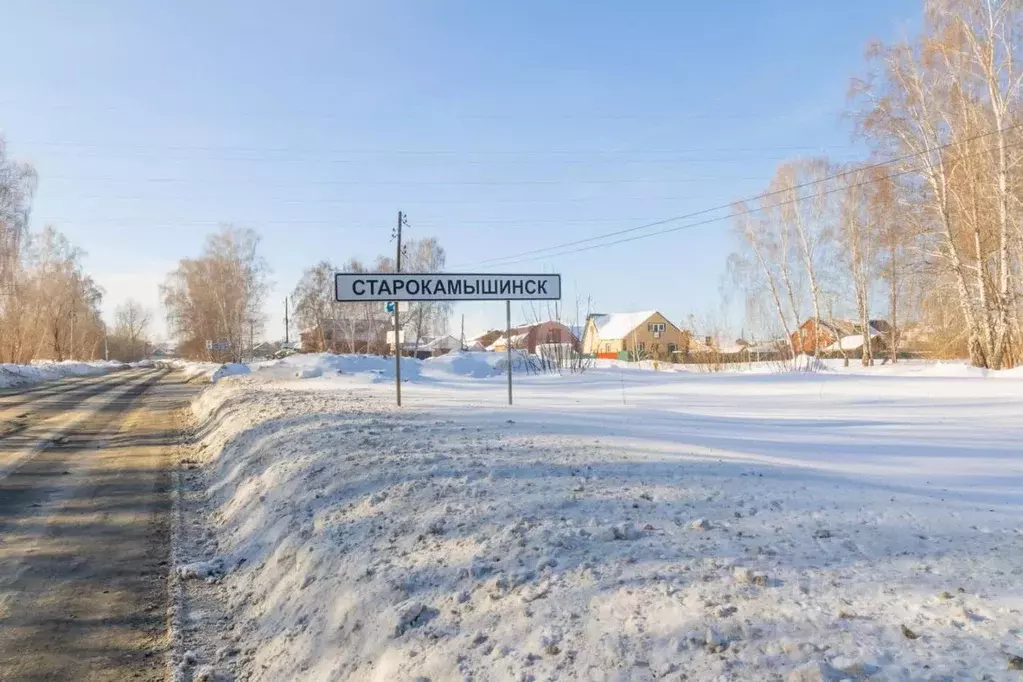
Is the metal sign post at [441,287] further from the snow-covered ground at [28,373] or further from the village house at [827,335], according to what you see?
the village house at [827,335]

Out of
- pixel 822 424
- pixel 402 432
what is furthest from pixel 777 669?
pixel 822 424

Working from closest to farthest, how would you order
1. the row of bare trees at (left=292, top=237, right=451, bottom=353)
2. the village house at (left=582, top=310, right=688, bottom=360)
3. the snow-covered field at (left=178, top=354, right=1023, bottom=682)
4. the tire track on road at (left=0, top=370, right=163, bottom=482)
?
1. the snow-covered field at (left=178, top=354, right=1023, bottom=682)
2. the tire track on road at (left=0, top=370, right=163, bottom=482)
3. the row of bare trees at (left=292, top=237, right=451, bottom=353)
4. the village house at (left=582, top=310, right=688, bottom=360)

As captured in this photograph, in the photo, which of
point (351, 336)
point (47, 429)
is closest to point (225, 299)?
point (351, 336)

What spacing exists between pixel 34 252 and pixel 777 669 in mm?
61323

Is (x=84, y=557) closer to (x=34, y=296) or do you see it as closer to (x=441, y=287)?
(x=441, y=287)

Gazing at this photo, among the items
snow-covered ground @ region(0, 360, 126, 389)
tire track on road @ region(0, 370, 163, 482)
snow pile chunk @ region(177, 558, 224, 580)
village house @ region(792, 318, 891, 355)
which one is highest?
village house @ region(792, 318, 891, 355)

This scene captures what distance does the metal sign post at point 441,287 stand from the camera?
35.6 ft

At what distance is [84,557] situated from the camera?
545 centimetres

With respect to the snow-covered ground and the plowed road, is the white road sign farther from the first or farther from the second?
the snow-covered ground

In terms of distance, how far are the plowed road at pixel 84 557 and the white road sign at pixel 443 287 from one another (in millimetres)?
3955

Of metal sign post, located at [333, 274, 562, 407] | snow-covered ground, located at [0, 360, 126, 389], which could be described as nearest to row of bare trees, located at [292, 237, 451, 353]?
snow-covered ground, located at [0, 360, 126, 389]

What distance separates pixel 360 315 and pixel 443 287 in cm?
5486

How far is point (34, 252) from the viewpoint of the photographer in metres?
49.7

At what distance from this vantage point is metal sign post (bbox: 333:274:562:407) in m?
10.9
